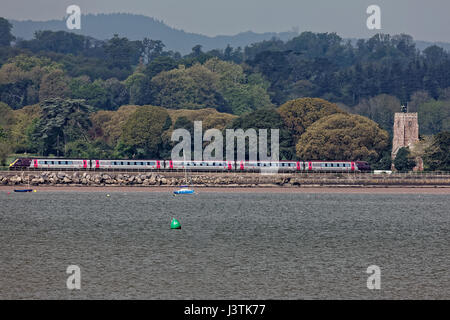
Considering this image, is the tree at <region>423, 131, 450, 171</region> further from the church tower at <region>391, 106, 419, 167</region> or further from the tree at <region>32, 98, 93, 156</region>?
the tree at <region>32, 98, 93, 156</region>

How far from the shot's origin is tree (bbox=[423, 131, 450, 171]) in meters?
156

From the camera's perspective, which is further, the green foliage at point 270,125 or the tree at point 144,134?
the tree at point 144,134

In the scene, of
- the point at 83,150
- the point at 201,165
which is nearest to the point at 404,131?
the point at 201,165

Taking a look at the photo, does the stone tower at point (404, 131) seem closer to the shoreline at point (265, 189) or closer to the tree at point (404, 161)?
the tree at point (404, 161)

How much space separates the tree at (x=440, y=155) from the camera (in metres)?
156

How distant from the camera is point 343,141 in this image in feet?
545

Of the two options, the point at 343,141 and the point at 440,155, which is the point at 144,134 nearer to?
the point at 343,141

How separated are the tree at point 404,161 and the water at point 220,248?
33.7 metres

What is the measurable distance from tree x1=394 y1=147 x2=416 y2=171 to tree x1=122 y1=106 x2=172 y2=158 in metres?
53.1

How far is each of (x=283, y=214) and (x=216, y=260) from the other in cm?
4085

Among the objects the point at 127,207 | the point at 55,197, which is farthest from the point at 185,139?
the point at 127,207

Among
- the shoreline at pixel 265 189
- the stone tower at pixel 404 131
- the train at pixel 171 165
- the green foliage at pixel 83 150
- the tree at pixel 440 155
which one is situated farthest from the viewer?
the green foliage at pixel 83 150

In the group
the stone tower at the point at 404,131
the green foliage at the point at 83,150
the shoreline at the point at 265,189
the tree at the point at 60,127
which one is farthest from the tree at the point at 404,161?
the tree at the point at 60,127

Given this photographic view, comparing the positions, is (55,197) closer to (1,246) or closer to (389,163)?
(1,246)
